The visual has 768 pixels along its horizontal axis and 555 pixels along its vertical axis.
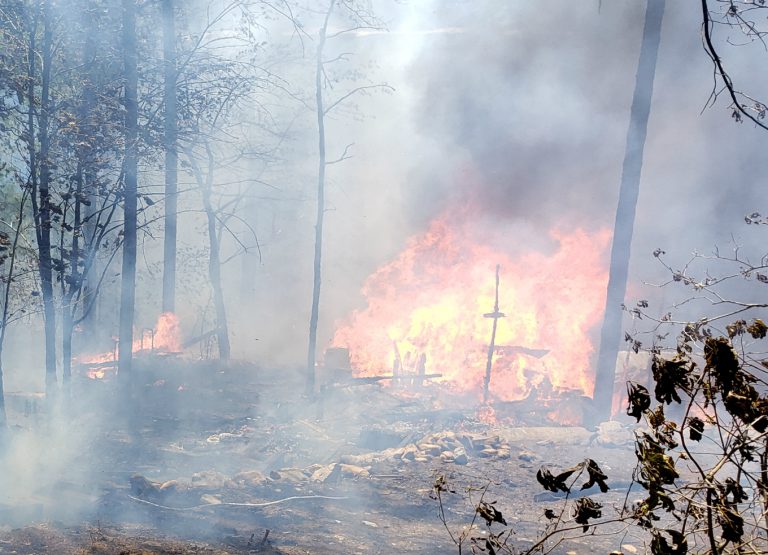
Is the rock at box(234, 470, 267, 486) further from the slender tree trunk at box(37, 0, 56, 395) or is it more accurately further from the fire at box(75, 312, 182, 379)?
the fire at box(75, 312, 182, 379)

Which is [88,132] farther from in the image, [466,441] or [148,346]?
[148,346]

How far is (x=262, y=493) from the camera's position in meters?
9.88

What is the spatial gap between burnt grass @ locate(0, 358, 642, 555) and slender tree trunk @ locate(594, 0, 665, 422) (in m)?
1.71

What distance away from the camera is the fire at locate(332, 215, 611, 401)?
1828cm

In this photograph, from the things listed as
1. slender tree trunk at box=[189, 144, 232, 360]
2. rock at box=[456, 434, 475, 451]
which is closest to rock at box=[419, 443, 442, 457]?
rock at box=[456, 434, 475, 451]

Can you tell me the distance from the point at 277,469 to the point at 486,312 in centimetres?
1090

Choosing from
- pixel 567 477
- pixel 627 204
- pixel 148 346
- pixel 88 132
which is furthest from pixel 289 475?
pixel 148 346

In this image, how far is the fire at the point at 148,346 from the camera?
1672 cm

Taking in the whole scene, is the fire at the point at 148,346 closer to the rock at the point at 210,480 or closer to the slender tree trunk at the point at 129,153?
the slender tree trunk at the point at 129,153

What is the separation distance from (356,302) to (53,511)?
1906 centimetres

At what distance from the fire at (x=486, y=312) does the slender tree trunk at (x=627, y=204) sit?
6.81ft

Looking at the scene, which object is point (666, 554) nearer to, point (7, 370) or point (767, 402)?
point (767, 402)

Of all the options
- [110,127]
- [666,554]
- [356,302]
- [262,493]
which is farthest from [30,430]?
[356,302]

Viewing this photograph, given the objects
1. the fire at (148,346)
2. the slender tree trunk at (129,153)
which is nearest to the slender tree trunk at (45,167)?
the slender tree trunk at (129,153)
